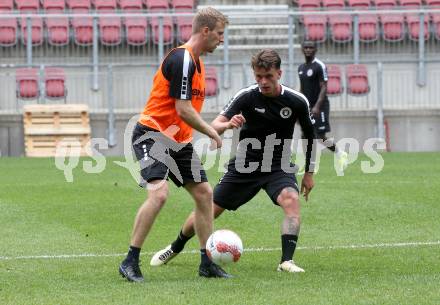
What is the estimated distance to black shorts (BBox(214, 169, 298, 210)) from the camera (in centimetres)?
894

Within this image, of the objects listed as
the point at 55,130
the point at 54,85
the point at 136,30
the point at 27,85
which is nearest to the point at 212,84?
the point at 136,30

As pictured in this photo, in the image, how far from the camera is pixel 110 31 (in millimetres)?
25609

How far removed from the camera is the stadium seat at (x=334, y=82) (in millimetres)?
24938

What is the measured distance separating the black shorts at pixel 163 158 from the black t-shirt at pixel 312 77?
10524mm

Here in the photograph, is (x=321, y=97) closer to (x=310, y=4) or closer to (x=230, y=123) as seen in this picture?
(x=310, y=4)

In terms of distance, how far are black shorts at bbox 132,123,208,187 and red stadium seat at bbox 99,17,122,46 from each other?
17.3 m

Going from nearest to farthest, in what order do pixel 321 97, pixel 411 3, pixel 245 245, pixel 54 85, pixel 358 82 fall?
pixel 245 245 → pixel 321 97 → pixel 54 85 → pixel 358 82 → pixel 411 3

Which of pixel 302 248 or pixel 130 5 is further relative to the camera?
pixel 130 5

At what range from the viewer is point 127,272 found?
820cm

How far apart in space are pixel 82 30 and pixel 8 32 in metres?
1.66

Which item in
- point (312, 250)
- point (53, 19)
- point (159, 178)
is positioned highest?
point (53, 19)

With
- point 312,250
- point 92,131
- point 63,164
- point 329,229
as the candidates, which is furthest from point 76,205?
point 92,131

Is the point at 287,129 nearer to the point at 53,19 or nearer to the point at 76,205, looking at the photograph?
the point at 76,205

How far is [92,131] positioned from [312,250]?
1491 cm
